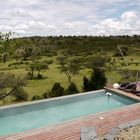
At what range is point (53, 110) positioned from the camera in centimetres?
1327

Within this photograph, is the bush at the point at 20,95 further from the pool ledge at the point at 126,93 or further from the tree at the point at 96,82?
the pool ledge at the point at 126,93

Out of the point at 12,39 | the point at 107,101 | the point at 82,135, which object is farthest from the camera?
the point at 107,101

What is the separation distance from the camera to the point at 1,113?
12.0 metres

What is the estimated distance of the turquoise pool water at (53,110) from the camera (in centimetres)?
1177

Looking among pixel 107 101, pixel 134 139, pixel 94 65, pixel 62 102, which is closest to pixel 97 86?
pixel 107 101

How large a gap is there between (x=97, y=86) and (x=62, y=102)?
704cm

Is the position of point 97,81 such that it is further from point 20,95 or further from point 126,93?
point 126,93

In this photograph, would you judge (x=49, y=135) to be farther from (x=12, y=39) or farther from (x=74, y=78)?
(x=74, y=78)

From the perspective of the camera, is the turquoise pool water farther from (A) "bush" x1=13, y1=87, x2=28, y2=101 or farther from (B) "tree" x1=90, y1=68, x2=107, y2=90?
(A) "bush" x1=13, y1=87, x2=28, y2=101

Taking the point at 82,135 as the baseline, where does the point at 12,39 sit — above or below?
above

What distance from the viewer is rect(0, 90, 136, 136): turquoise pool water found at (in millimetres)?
11773

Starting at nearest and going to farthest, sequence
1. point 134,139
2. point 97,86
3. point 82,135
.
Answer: point 134,139
point 82,135
point 97,86

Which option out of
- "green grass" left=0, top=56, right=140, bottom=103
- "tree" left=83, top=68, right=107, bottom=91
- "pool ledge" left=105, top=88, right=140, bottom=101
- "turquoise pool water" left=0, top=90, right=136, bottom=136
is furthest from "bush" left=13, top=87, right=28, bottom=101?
"pool ledge" left=105, top=88, right=140, bottom=101

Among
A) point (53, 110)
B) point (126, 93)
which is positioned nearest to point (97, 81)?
point (126, 93)
